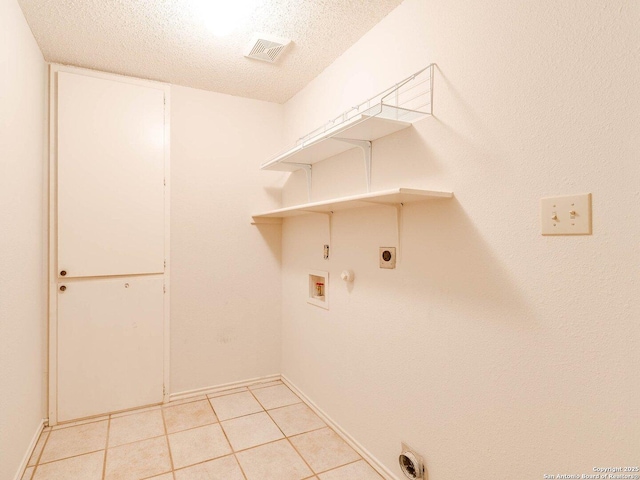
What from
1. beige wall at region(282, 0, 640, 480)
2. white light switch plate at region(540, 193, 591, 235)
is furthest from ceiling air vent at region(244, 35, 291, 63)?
white light switch plate at region(540, 193, 591, 235)

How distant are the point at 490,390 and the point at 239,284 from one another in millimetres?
2066

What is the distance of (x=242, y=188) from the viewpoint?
9.61ft

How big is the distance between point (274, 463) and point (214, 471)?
→ 314mm

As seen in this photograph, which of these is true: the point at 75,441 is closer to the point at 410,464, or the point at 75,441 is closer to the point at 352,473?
the point at 352,473

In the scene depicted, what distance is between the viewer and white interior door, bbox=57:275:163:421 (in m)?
2.35

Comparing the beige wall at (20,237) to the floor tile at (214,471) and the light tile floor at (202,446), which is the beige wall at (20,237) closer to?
the light tile floor at (202,446)

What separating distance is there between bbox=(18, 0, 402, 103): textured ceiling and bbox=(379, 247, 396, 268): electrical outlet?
1213 millimetres

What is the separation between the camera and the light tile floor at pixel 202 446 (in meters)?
1.85

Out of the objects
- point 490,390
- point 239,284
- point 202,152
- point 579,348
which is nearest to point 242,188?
point 202,152

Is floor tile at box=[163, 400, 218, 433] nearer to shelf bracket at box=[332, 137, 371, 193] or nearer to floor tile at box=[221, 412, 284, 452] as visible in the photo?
floor tile at box=[221, 412, 284, 452]

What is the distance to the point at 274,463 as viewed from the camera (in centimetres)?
192

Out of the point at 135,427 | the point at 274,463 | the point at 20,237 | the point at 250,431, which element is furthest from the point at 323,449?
the point at 20,237

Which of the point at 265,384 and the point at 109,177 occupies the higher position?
the point at 109,177

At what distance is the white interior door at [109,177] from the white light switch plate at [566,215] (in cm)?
240
